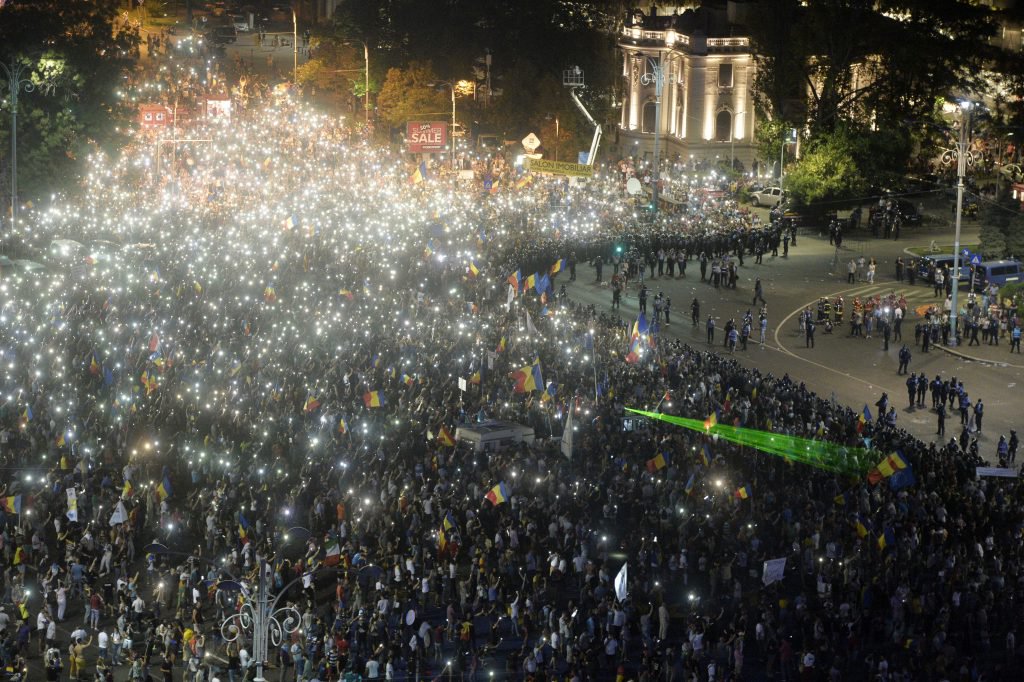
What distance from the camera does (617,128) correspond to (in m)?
87.6

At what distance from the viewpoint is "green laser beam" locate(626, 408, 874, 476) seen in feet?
111

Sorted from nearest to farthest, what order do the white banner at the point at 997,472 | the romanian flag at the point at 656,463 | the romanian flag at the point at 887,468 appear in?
1. the romanian flag at the point at 887,468
2. the white banner at the point at 997,472
3. the romanian flag at the point at 656,463

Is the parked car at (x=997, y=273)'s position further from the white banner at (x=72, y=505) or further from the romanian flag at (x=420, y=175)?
the white banner at (x=72, y=505)

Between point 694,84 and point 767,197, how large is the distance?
1621cm

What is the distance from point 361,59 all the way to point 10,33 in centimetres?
2813

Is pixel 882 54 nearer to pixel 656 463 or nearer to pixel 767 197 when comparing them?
pixel 767 197

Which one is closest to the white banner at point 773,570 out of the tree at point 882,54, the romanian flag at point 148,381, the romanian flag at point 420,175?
the romanian flag at point 148,381

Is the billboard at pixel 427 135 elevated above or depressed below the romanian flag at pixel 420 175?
above

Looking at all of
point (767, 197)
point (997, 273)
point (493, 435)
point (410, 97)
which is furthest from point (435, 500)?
point (410, 97)

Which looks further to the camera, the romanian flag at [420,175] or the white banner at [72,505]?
the romanian flag at [420,175]

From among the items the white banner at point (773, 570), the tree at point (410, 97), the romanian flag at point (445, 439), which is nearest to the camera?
the white banner at point (773, 570)

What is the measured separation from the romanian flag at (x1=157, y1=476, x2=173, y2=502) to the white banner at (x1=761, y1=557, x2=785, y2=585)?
483 inches

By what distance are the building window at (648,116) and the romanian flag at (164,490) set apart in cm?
5873

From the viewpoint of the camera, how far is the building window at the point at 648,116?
8781cm
